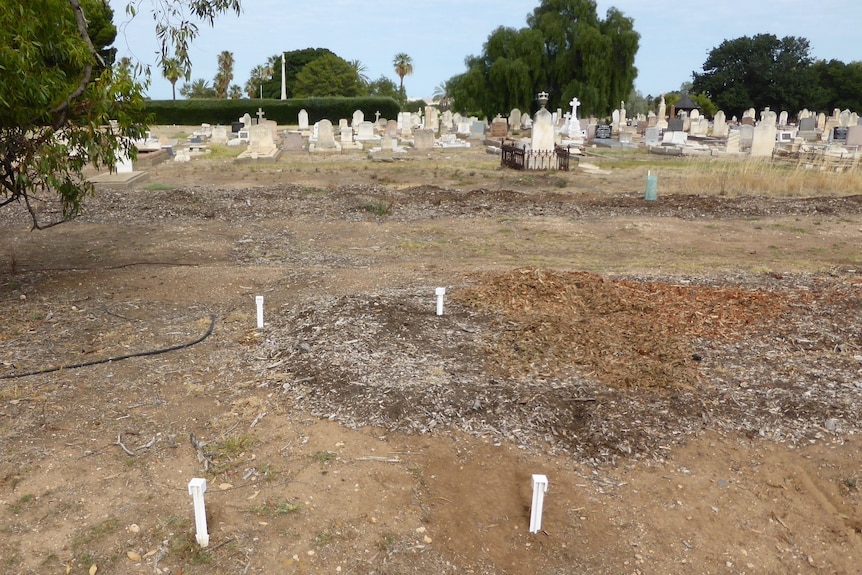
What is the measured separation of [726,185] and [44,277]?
53.9 ft

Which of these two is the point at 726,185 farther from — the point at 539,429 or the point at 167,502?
the point at 167,502

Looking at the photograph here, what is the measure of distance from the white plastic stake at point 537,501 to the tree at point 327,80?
70.5 metres

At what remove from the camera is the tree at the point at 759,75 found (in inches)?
2667

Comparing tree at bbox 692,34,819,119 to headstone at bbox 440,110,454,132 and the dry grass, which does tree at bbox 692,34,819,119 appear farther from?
the dry grass

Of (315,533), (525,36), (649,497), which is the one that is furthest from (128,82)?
(525,36)

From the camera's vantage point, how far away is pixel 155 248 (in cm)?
1138

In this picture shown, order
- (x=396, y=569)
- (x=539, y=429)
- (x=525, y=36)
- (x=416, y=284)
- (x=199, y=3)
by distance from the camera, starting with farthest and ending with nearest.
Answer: (x=525, y=36)
(x=416, y=284)
(x=199, y=3)
(x=539, y=429)
(x=396, y=569)

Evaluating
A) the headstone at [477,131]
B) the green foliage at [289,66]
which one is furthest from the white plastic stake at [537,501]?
the green foliage at [289,66]

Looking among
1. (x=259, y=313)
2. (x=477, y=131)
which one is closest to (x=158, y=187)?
(x=259, y=313)

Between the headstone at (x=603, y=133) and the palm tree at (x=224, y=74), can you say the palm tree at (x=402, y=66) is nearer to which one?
the palm tree at (x=224, y=74)

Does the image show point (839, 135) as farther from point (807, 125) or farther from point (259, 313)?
point (259, 313)

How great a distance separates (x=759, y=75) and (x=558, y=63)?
35159mm

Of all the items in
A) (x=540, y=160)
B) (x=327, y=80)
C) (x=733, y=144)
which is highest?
(x=327, y=80)

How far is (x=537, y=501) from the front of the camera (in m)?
4.00
